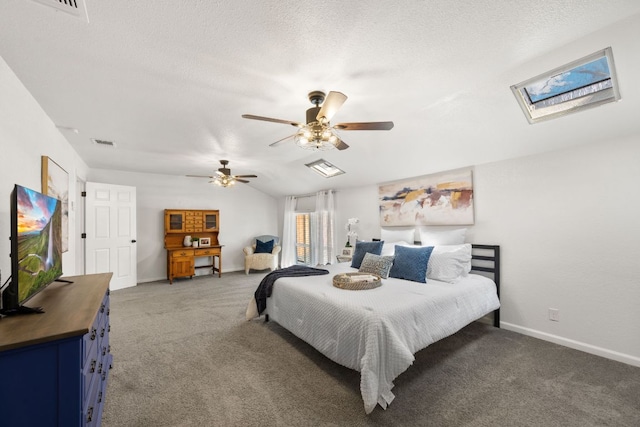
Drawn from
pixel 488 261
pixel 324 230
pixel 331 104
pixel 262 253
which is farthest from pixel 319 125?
pixel 262 253

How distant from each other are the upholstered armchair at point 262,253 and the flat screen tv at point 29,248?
485cm

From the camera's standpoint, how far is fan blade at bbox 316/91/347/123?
1889 millimetres

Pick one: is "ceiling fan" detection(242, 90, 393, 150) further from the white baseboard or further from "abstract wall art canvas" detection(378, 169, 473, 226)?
the white baseboard

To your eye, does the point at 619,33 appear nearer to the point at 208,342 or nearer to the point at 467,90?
the point at 467,90

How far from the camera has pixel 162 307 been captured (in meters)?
4.15

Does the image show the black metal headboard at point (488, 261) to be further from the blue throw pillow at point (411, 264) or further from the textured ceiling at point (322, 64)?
A: the textured ceiling at point (322, 64)

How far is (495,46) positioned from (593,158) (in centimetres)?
187

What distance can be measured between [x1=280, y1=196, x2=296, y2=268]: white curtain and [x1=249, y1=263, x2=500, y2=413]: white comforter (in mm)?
3818

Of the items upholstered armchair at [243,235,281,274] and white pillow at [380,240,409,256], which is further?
upholstered armchair at [243,235,281,274]

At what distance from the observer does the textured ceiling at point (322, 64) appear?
1.52m

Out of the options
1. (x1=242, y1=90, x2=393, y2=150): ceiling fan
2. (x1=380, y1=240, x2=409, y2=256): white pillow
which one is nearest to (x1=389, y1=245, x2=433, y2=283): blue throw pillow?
(x1=380, y1=240, x2=409, y2=256): white pillow

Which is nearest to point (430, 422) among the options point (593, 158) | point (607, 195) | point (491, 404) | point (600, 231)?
point (491, 404)

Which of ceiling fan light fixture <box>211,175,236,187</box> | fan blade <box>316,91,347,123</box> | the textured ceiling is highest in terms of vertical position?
the textured ceiling

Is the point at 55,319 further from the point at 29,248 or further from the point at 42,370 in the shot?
the point at 29,248
